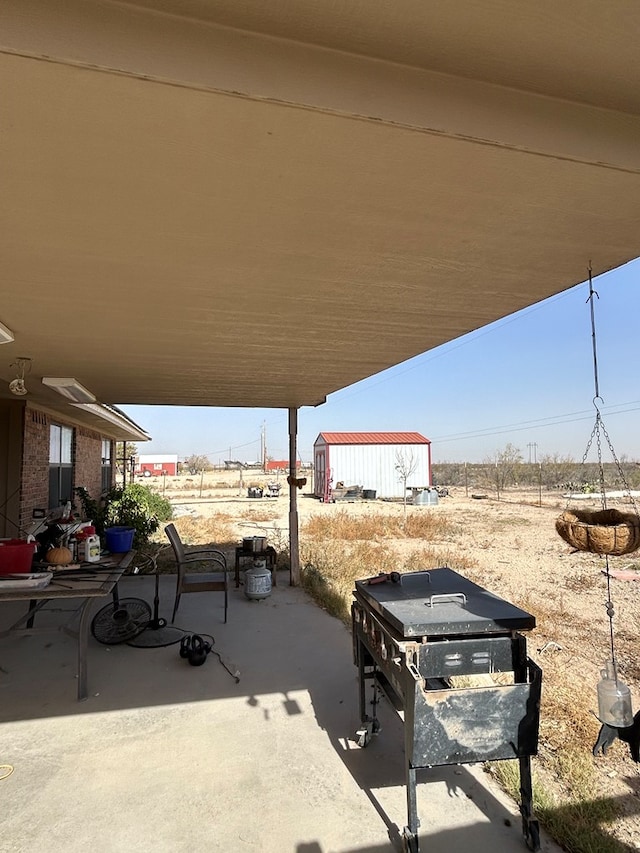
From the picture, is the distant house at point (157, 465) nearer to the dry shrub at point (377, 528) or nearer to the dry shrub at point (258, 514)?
the dry shrub at point (258, 514)

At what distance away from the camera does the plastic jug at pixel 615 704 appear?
1.82 meters

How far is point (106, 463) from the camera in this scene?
1347 centimetres

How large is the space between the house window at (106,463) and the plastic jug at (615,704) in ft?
Result: 40.7

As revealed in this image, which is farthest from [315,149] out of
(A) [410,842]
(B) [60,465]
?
(B) [60,465]

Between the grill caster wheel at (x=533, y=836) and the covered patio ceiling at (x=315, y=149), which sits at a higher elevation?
the covered patio ceiling at (x=315, y=149)

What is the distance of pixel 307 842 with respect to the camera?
6.98ft

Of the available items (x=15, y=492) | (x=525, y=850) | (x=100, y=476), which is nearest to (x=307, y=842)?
(x=525, y=850)

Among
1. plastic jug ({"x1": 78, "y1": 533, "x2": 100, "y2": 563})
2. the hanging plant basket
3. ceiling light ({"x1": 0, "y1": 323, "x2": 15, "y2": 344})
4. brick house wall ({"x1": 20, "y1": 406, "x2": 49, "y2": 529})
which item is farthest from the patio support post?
the hanging plant basket

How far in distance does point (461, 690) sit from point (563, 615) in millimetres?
4198

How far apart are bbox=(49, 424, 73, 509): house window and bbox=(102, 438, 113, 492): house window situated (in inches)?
159

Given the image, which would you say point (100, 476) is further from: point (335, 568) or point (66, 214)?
point (66, 214)

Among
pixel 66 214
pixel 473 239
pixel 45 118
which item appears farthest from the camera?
pixel 473 239

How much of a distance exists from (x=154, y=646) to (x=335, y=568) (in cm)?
350

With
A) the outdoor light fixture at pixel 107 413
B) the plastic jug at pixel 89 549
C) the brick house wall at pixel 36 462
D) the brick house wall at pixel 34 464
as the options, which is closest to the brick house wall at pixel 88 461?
the brick house wall at pixel 36 462
